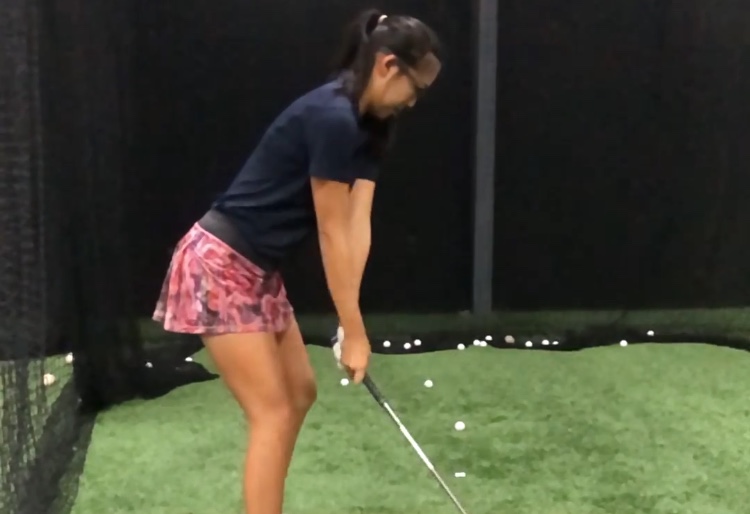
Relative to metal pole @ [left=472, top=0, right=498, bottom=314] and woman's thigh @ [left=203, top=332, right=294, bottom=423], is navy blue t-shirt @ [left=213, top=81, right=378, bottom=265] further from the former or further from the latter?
metal pole @ [left=472, top=0, right=498, bottom=314]

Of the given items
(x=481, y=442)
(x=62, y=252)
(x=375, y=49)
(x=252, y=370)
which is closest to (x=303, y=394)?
(x=252, y=370)

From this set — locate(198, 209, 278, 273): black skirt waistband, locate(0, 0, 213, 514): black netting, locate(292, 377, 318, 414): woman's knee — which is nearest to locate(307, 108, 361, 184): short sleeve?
locate(198, 209, 278, 273): black skirt waistband

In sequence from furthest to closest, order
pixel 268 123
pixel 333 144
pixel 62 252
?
pixel 268 123 < pixel 62 252 < pixel 333 144

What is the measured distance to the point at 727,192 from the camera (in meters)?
3.66

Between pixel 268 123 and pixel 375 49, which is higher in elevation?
pixel 375 49

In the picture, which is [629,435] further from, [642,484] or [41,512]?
[41,512]

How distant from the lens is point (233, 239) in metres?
1.63

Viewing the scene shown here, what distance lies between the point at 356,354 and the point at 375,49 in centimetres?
49

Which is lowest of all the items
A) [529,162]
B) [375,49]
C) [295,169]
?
[529,162]

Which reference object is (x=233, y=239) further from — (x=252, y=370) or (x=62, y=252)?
(x=62, y=252)

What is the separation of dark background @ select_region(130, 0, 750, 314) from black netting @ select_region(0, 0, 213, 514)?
1.65 feet

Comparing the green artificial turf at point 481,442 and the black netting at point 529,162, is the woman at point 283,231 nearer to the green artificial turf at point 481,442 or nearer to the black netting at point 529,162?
the green artificial turf at point 481,442

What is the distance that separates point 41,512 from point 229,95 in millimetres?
1880

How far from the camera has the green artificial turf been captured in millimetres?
2150
